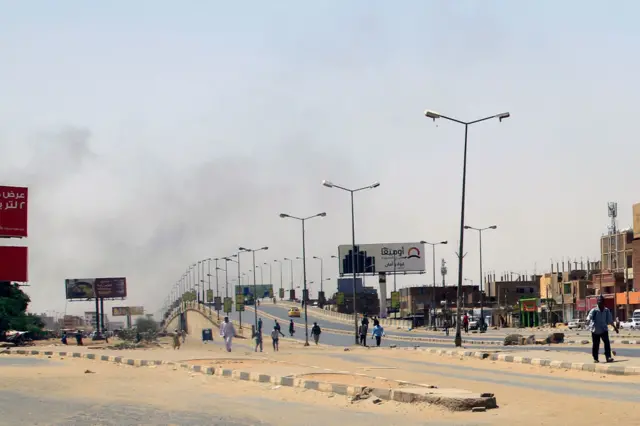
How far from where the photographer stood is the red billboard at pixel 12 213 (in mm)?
75125

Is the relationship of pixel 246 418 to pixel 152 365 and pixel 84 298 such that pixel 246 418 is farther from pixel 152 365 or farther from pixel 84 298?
pixel 84 298

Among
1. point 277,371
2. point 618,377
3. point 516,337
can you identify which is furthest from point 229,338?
point 618,377

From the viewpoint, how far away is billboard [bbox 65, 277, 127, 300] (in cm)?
14338

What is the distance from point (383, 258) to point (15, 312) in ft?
195

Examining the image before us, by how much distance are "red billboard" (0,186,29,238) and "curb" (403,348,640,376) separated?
156 ft

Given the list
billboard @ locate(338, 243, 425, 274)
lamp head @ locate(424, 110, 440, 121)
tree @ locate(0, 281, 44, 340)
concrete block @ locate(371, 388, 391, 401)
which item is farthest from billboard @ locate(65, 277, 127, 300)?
concrete block @ locate(371, 388, 391, 401)

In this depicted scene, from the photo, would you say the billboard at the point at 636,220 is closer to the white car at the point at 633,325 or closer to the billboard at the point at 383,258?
the white car at the point at 633,325

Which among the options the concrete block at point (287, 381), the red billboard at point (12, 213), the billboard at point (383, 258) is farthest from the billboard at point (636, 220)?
the concrete block at point (287, 381)

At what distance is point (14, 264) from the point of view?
7638 centimetres

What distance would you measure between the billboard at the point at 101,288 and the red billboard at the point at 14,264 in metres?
67.7

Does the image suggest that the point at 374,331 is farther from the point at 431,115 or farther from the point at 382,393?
the point at 382,393

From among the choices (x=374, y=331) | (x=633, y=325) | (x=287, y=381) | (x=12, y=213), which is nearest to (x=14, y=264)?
(x=12, y=213)

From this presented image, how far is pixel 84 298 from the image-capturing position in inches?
5674

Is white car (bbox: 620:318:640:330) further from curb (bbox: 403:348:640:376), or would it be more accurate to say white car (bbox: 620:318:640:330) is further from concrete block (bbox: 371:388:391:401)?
concrete block (bbox: 371:388:391:401)
